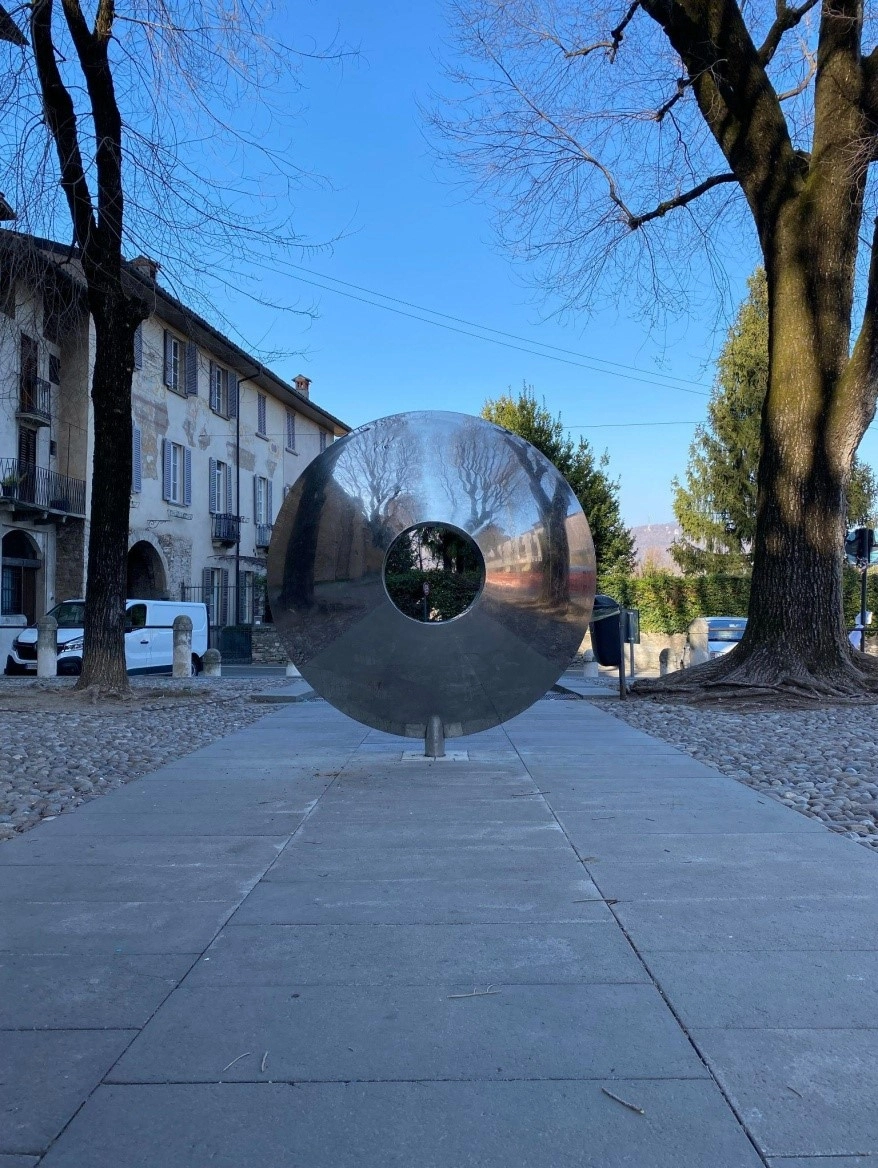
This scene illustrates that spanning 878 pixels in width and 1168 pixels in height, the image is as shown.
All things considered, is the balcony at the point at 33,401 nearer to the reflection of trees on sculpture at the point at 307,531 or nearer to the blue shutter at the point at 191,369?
the blue shutter at the point at 191,369

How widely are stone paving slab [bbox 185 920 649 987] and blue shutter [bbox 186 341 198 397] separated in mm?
30637

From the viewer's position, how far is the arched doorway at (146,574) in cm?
3117

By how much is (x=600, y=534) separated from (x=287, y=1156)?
3646 cm

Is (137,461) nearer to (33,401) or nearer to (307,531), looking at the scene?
(33,401)

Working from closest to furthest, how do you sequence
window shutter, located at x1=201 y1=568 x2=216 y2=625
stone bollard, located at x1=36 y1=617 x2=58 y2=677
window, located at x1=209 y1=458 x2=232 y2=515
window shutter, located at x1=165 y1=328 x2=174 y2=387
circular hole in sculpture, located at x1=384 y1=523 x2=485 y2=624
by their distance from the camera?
circular hole in sculpture, located at x1=384 y1=523 x2=485 y2=624 < stone bollard, located at x1=36 y1=617 x2=58 y2=677 < window shutter, located at x1=165 y1=328 x2=174 y2=387 < window shutter, located at x1=201 y1=568 x2=216 y2=625 < window, located at x1=209 y1=458 x2=232 y2=515

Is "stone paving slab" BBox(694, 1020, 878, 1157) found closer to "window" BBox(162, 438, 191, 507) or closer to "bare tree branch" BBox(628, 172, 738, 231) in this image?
"bare tree branch" BBox(628, 172, 738, 231)

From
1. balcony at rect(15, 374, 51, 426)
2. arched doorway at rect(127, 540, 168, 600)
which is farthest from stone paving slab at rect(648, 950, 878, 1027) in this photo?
arched doorway at rect(127, 540, 168, 600)

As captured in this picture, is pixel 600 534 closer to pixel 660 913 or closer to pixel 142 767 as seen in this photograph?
pixel 142 767

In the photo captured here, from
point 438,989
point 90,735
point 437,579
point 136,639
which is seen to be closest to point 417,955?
point 438,989

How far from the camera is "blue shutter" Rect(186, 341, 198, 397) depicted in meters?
32.4

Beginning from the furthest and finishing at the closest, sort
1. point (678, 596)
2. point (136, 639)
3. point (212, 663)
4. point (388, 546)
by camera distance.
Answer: point (678, 596) < point (136, 639) < point (212, 663) < point (388, 546)

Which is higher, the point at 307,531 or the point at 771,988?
the point at 307,531

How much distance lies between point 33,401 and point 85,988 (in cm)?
2525

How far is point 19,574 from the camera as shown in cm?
2730
